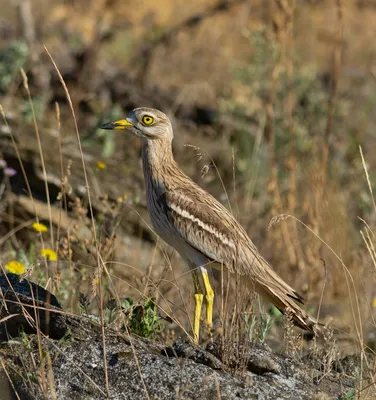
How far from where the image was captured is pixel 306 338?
19.5 feet

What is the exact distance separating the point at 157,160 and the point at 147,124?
0.75ft

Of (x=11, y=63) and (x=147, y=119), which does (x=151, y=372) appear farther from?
(x=11, y=63)

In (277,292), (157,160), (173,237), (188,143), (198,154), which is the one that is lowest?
(188,143)

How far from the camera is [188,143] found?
9.18 m

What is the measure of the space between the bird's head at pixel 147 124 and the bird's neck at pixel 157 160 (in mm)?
45

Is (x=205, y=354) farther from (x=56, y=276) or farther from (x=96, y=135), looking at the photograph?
(x=96, y=135)

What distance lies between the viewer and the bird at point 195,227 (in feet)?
16.5

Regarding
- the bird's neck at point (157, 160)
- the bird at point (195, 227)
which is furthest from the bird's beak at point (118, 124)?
the bird's neck at point (157, 160)

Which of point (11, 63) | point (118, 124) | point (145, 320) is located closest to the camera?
→ point (145, 320)

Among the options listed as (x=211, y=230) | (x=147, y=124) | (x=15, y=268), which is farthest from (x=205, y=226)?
(x=15, y=268)

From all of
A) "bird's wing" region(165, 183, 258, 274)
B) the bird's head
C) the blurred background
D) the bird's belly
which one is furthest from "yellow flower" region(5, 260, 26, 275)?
the bird's head

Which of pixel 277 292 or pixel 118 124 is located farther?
pixel 118 124

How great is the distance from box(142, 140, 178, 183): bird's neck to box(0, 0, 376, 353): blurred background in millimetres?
316

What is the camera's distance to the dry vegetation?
15.2ft
